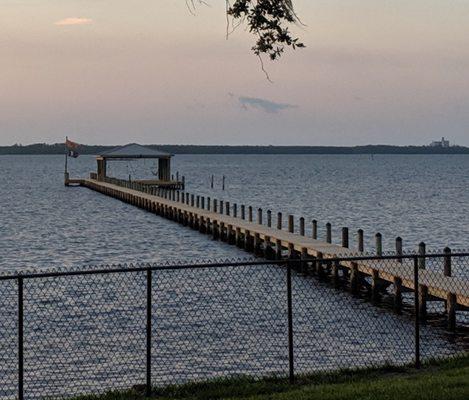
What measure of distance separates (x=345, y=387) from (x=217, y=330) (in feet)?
38.5

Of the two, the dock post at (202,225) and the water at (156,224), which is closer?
the water at (156,224)

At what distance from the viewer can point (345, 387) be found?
12.0 m

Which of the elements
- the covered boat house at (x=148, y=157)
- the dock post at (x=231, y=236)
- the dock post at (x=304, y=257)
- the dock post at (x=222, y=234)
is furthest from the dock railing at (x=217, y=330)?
the covered boat house at (x=148, y=157)

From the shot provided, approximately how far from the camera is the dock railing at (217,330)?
18.8 meters

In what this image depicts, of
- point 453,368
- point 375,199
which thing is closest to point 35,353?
point 453,368

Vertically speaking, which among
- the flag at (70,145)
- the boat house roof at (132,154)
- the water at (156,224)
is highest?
the flag at (70,145)

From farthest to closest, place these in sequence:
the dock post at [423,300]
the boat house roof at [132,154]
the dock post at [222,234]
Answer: the boat house roof at [132,154] → the dock post at [222,234] → the dock post at [423,300]

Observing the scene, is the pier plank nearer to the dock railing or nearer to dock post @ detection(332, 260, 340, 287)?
the dock railing

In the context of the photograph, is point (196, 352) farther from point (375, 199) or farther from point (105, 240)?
point (375, 199)

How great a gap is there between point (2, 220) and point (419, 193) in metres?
61.4

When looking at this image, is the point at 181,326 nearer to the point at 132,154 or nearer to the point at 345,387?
the point at 345,387

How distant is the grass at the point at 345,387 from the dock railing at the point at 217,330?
46 cm

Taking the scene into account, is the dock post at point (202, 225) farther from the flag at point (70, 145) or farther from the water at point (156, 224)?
the flag at point (70, 145)

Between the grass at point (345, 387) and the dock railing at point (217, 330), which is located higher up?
the grass at point (345, 387)
